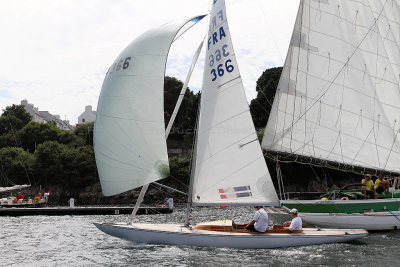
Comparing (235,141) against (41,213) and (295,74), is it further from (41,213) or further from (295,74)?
(41,213)

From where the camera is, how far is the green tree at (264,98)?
7656 centimetres

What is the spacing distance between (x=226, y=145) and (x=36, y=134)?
76.4m

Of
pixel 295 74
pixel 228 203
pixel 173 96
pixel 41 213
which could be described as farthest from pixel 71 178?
pixel 228 203

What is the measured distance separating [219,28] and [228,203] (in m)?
7.23

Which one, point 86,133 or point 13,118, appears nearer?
point 86,133

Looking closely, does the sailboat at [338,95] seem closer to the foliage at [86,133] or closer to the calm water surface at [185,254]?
the calm water surface at [185,254]

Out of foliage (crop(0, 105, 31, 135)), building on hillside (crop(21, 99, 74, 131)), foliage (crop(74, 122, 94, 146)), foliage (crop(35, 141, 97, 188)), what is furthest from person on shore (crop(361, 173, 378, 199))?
building on hillside (crop(21, 99, 74, 131))

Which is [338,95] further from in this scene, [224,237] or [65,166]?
[65,166]

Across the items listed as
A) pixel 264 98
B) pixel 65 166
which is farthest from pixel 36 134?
pixel 264 98

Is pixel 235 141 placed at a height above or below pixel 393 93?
below

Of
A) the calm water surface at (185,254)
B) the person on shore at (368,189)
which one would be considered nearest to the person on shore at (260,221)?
the calm water surface at (185,254)

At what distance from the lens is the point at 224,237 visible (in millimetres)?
19109

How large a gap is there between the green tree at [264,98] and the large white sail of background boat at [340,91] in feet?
155

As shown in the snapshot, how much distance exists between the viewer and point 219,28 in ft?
69.2
